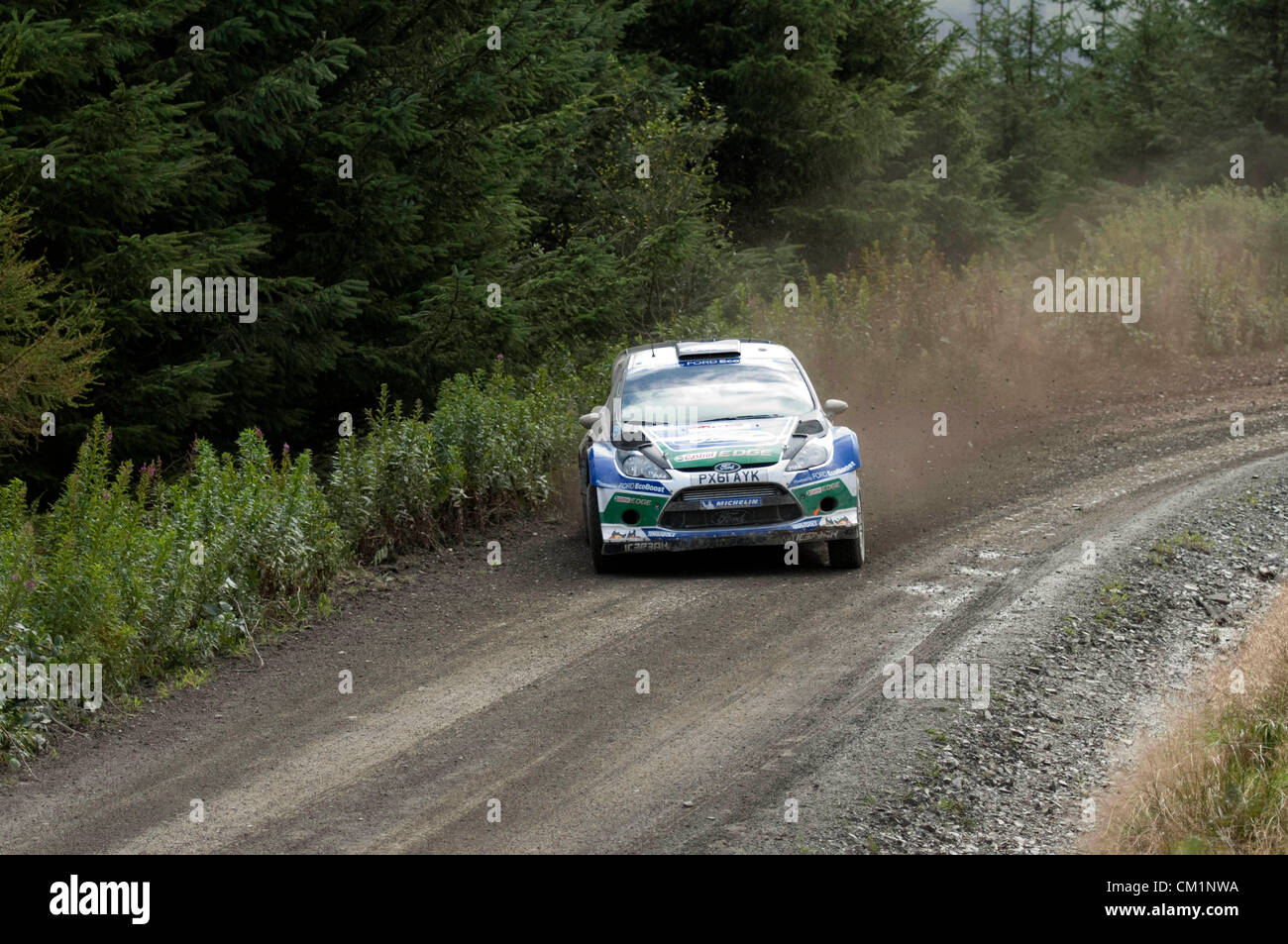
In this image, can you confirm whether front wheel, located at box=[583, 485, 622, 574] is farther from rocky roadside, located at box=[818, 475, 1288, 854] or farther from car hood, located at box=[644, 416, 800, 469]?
rocky roadside, located at box=[818, 475, 1288, 854]

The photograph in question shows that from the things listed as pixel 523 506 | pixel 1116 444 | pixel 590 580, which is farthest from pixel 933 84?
pixel 590 580

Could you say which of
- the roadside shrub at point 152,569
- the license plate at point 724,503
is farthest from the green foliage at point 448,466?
the license plate at point 724,503

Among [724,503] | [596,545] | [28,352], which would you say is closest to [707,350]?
[724,503]

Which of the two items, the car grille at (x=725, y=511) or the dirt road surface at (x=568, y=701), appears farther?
the car grille at (x=725, y=511)

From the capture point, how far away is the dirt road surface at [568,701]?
6.14m

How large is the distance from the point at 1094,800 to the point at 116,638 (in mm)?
5755

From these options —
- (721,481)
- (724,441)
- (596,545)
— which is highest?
(724,441)

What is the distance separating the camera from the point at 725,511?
424 inches

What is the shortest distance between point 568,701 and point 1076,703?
303cm

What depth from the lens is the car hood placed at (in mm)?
10891

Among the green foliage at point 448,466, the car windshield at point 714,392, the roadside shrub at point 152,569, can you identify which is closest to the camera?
the roadside shrub at point 152,569

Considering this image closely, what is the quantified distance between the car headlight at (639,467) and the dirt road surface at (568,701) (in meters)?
0.87

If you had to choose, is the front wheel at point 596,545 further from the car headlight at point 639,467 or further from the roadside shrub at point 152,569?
the roadside shrub at point 152,569

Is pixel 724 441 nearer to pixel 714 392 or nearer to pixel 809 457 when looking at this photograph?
pixel 809 457
